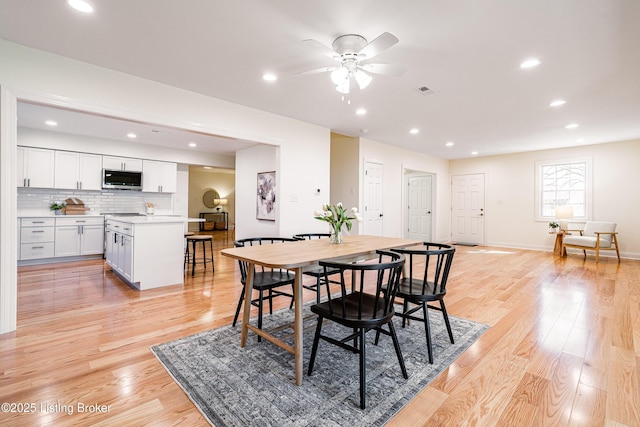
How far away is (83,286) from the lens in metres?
3.95

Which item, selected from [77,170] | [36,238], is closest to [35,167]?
[77,170]

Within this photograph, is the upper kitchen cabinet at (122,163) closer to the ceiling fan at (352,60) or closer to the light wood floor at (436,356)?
the light wood floor at (436,356)

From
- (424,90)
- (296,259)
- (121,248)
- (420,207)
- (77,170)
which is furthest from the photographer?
(420,207)

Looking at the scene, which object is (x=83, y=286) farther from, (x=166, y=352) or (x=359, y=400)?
(x=359, y=400)

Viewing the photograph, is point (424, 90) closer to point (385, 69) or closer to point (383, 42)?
point (385, 69)

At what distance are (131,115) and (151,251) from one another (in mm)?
1684

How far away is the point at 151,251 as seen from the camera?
381 cm

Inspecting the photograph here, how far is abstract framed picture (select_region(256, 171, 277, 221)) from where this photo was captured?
575 cm

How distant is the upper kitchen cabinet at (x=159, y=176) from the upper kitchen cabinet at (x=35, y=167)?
61.8 inches

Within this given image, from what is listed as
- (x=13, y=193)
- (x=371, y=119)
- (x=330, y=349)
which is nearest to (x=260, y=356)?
(x=330, y=349)

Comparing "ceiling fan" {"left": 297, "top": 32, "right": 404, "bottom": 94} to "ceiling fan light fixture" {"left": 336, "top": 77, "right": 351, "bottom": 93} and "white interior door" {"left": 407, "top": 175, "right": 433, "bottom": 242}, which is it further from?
"white interior door" {"left": 407, "top": 175, "right": 433, "bottom": 242}

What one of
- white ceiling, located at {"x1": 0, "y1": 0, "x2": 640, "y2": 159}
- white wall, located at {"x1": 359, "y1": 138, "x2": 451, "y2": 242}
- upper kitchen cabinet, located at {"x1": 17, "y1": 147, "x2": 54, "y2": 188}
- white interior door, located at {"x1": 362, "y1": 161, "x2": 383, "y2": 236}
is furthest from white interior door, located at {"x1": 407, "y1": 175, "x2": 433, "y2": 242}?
upper kitchen cabinet, located at {"x1": 17, "y1": 147, "x2": 54, "y2": 188}

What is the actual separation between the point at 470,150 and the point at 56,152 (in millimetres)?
8971

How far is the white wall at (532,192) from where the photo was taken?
6238 millimetres
